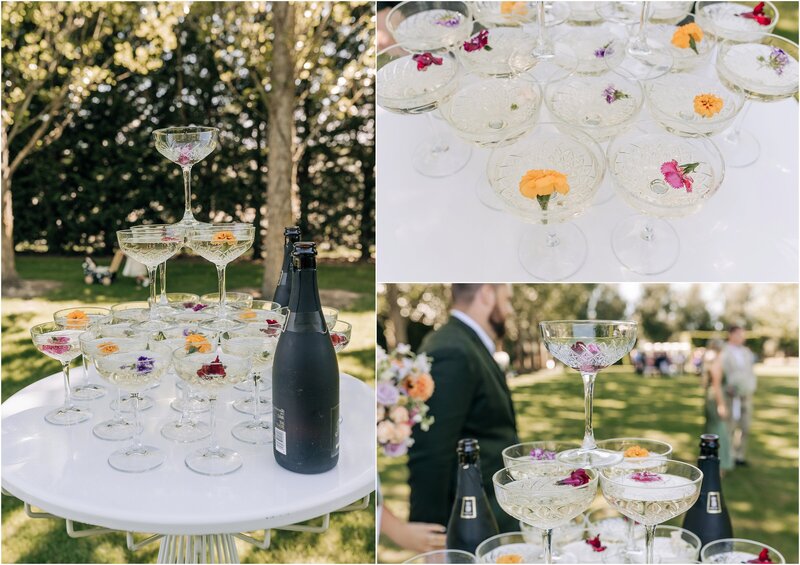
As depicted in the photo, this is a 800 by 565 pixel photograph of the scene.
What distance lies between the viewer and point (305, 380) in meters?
1.16

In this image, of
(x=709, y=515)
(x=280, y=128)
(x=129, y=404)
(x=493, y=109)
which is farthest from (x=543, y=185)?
(x=280, y=128)

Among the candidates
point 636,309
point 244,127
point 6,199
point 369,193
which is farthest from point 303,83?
point 636,309

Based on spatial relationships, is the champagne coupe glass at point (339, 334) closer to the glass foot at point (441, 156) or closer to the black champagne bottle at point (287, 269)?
the black champagne bottle at point (287, 269)

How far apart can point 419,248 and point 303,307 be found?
474 mm

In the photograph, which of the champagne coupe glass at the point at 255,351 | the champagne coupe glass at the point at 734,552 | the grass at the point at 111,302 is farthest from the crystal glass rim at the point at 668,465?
the grass at the point at 111,302

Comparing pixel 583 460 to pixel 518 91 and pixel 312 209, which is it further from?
A: pixel 312 209

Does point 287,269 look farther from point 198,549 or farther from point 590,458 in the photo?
point 590,458

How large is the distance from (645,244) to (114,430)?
127cm

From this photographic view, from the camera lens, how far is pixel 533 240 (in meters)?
1.58

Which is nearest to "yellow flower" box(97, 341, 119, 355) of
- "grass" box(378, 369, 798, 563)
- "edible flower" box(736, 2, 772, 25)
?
"edible flower" box(736, 2, 772, 25)

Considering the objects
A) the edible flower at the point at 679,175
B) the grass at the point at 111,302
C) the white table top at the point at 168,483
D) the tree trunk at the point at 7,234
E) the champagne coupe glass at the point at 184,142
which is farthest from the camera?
the tree trunk at the point at 7,234

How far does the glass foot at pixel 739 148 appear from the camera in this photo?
65.9 inches

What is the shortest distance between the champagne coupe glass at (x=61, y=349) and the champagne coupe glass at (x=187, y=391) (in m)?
0.21

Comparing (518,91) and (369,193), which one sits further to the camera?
(369,193)
